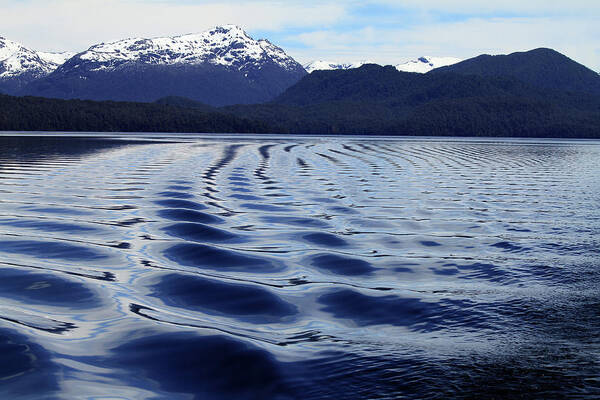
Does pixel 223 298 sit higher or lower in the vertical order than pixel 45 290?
lower

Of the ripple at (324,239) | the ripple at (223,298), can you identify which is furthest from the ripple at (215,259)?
the ripple at (324,239)

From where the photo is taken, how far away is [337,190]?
26.5m

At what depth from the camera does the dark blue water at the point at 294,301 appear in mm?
6352

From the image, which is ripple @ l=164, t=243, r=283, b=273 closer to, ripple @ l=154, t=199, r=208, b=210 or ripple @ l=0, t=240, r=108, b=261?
ripple @ l=0, t=240, r=108, b=261

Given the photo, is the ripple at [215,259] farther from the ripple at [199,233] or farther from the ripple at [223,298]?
the ripple at [223,298]

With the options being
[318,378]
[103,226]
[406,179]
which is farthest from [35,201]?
[406,179]

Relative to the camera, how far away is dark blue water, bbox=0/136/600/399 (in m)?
6.35

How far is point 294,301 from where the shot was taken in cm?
948

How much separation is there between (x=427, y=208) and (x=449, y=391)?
15520mm

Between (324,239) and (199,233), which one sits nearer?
(324,239)

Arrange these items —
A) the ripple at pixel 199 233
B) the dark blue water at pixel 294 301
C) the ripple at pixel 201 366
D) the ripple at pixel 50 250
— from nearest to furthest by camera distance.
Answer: the ripple at pixel 201 366 < the dark blue water at pixel 294 301 < the ripple at pixel 50 250 < the ripple at pixel 199 233

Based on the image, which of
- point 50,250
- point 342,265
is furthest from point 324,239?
point 50,250

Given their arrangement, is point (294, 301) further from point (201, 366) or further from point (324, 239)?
point (324, 239)

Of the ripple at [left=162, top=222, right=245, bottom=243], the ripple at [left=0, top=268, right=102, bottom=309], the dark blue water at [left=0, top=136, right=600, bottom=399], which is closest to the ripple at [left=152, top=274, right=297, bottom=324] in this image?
the dark blue water at [left=0, top=136, right=600, bottom=399]
